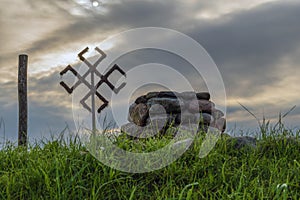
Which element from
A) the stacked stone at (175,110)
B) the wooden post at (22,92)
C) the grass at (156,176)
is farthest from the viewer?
the stacked stone at (175,110)

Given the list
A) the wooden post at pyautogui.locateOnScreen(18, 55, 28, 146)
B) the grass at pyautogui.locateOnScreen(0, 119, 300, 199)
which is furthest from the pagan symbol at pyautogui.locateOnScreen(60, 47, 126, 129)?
the grass at pyautogui.locateOnScreen(0, 119, 300, 199)

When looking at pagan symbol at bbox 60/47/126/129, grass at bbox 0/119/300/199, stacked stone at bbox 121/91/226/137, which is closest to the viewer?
grass at bbox 0/119/300/199

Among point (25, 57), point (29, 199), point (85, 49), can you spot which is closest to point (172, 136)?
point (29, 199)

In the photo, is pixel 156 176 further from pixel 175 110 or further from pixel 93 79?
pixel 93 79

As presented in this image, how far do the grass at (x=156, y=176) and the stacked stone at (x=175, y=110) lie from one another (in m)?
6.49

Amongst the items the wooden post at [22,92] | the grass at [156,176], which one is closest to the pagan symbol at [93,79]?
the wooden post at [22,92]

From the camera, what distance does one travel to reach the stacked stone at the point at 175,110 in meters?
12.7

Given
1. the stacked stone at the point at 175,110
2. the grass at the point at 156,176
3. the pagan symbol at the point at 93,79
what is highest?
the pagan symbol at the point at 93,79

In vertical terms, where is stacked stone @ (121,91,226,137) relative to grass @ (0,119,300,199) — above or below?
above

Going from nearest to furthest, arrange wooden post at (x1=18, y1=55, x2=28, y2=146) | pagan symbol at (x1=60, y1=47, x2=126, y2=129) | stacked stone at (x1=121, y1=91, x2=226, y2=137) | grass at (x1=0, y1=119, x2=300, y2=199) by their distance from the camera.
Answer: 1. grass at (x1=0, y1=119, x2=300, y2=199)
2. wooden post at (x1=18, y1=55, x2=28, y2=146)
3. stacked stone at (x1=121, y1=91, x2=226, y2=137)
4. pagan symbol at (x1=60, y1=47, x2=126, y2=129)

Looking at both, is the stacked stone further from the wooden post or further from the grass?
the grass

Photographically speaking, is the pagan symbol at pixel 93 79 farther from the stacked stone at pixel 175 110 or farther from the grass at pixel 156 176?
the grass at pixel 156 176

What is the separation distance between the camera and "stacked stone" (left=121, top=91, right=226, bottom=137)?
12711mm

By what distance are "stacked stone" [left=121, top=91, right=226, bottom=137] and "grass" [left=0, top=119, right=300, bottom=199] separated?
649 cm
